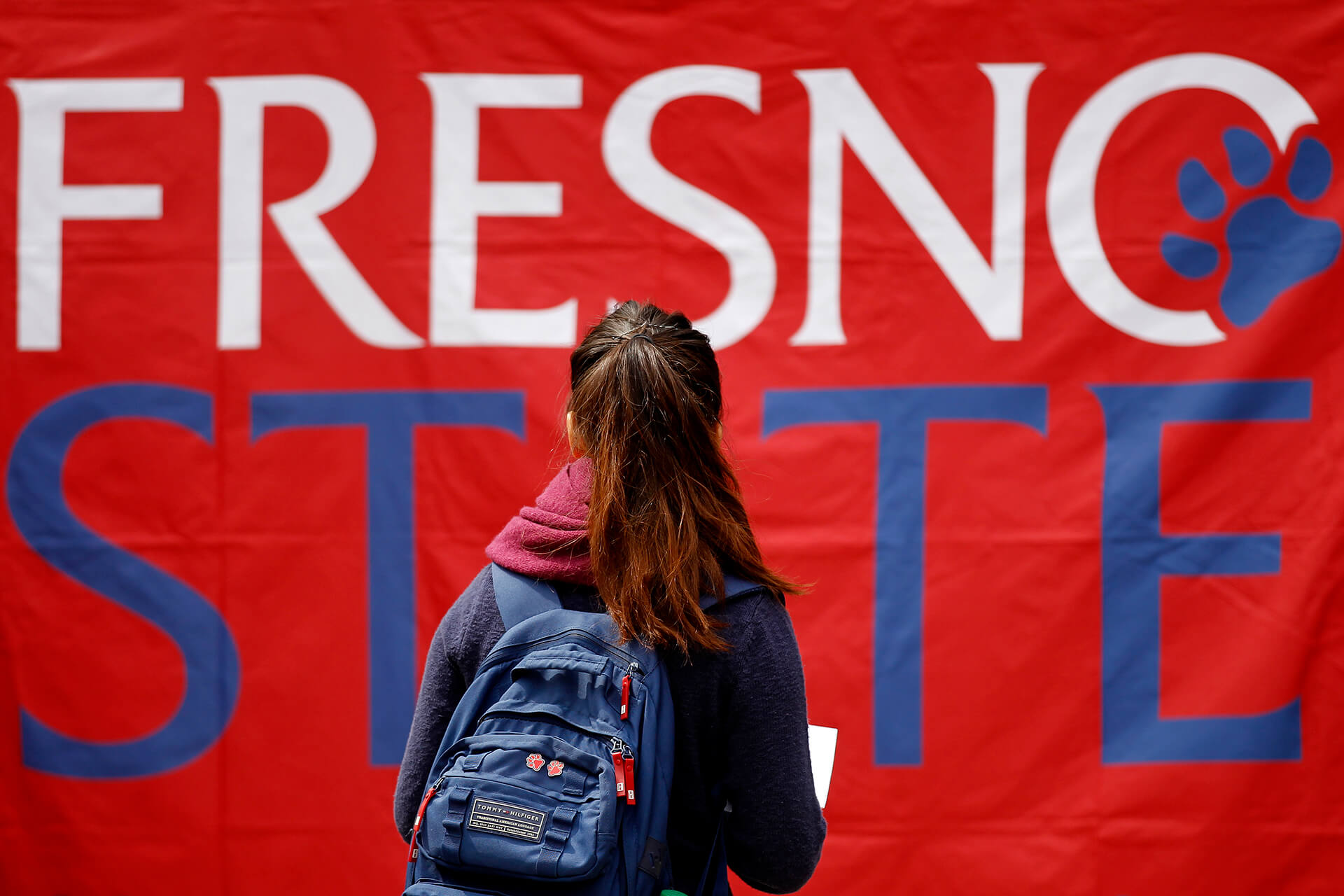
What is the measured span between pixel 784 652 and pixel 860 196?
135 cm

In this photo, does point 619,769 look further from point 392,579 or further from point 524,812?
point 392,579

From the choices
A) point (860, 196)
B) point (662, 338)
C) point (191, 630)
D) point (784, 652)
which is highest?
point (860, 196)

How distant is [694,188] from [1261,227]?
1105mm

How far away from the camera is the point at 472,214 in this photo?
2.21m

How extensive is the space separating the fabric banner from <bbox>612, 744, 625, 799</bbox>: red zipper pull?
1.20m

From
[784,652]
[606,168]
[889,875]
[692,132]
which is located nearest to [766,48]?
[692,132]

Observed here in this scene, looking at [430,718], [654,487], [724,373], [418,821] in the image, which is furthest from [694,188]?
[418,821]

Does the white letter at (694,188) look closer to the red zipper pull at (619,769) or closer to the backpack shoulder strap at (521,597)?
the backpack shoulder strap at (521,597)

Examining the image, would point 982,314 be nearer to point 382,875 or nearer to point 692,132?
point 692,132

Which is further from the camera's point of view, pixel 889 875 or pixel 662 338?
pixel 889 875

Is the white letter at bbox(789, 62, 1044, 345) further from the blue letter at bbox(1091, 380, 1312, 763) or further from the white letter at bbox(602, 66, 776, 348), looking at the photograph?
the blue letter at bbox(1091, 380, 1312, 763)

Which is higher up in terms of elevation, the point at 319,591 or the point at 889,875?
the point at 319,591

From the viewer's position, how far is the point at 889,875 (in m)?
2.22

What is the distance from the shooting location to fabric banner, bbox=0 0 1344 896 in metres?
2.20
